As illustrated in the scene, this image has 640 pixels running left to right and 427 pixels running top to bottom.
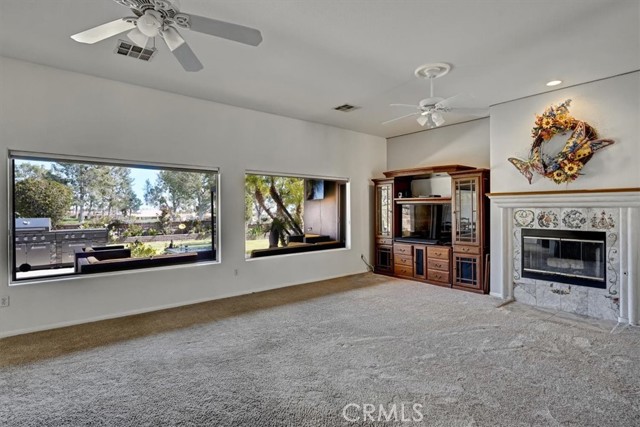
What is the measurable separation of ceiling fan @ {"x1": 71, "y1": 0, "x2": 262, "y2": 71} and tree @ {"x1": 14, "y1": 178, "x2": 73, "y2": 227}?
2241 mm

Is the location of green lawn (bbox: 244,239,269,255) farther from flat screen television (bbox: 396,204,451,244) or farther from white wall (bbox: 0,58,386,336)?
flat screen television (bbox: 396,204,451,244)

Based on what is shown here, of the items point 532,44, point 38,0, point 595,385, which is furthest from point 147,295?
point 532,44

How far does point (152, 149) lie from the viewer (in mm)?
4352

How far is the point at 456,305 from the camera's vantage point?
4520mm

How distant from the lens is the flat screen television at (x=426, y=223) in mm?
6055

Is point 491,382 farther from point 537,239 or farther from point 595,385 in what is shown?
point 537,239

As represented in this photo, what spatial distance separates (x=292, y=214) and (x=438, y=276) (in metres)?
2.88

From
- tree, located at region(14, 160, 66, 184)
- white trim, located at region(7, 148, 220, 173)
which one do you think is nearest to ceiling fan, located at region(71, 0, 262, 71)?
white trim, located at region(7, 148, 220, 173)

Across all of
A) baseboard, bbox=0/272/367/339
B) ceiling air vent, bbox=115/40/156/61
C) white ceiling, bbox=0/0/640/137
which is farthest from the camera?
baseboard, bbox=0/272/367/339

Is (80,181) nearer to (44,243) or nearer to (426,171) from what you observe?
(44,243)

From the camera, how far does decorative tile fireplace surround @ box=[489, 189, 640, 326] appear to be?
150 inches

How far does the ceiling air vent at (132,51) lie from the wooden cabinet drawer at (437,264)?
5.07 meters

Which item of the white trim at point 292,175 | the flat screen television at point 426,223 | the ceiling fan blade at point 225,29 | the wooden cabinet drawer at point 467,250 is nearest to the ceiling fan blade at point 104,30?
the ceiling fan blade at point 225,29

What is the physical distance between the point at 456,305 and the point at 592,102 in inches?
122
